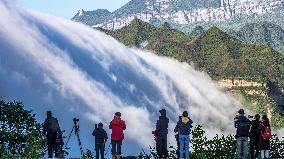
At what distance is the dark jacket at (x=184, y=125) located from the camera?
21.5 meters

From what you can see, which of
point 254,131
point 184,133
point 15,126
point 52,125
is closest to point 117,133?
point 184,133

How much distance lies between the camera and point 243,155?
2175 centimetres

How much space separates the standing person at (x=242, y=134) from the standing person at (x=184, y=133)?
1.84m

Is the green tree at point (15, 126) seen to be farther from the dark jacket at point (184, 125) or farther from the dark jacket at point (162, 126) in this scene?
the dark jacket at point (184, 125)

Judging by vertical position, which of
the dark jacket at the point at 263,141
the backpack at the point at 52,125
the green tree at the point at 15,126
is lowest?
the dark jacket at the point at 263,141

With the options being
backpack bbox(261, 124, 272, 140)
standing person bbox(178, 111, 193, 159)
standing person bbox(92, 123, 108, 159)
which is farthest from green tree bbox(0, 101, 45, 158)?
backpack bbox(261, 124, 272, 140)

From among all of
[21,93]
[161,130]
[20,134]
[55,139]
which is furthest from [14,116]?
[21,93]

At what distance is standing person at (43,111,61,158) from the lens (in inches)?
914

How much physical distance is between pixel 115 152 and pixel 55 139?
285 cm

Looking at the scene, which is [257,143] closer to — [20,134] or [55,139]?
[55,139]

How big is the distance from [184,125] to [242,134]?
2.24 meters

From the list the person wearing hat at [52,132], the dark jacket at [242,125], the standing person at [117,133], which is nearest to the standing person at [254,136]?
the dark jacket at [242,125]

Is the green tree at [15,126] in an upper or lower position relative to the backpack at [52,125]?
upper

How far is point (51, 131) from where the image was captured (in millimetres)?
23234
